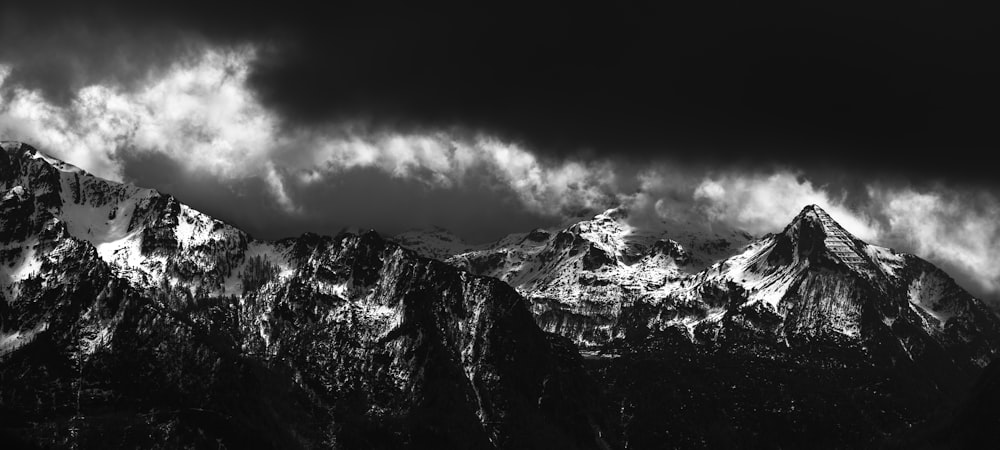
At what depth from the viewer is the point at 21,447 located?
487 feet
